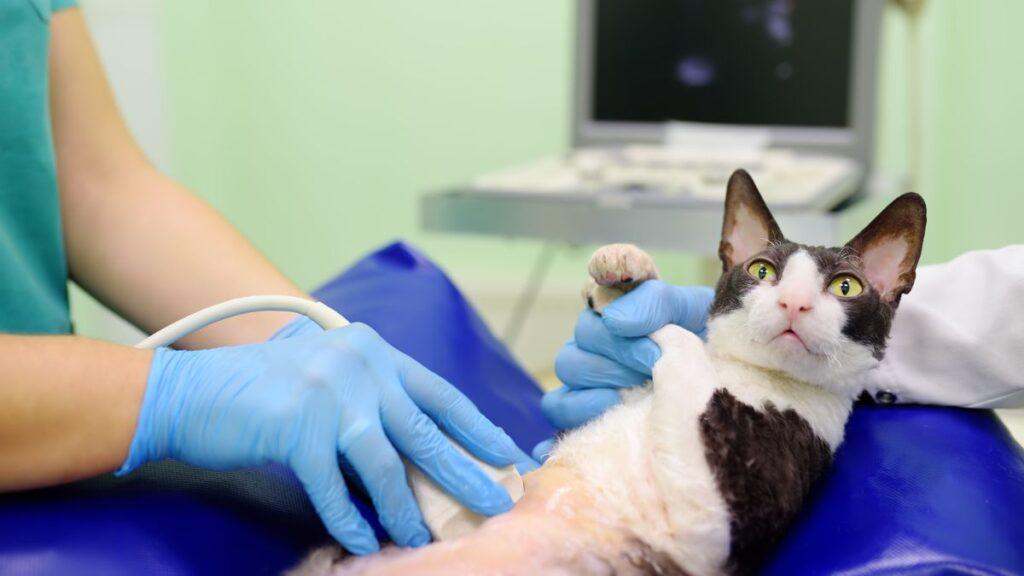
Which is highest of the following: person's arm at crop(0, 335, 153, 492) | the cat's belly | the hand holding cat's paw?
the hand holding cat's paw

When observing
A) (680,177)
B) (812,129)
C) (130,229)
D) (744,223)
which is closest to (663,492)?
(744,223)

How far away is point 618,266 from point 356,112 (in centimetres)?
221

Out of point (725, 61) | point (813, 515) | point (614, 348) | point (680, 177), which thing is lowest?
point (813, 515)

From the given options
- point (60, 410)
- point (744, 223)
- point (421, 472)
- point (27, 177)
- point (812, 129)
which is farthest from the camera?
point (812, 129)

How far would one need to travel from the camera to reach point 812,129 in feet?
7.20

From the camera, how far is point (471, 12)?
2902 millimetres

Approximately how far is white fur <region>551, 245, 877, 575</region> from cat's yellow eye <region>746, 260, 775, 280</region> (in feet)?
0.05

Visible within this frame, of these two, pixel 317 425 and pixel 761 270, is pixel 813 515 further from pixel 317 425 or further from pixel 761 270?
pixel 317 425

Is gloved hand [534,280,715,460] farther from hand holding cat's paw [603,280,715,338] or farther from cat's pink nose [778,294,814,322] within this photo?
cat's pink nose [778,294,814,322]

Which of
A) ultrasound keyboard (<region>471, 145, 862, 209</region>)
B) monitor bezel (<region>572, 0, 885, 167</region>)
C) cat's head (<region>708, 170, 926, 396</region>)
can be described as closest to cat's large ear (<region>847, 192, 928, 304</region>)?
cat's head (<region>708, 170, 926, 396</region>)

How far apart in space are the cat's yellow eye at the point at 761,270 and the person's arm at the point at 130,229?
0.56m

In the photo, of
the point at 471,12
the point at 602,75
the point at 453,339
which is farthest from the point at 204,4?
the point at 453,339

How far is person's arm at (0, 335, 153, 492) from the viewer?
30.4 inches

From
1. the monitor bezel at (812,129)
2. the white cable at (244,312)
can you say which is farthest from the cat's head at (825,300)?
the monitor bezel at (812,129)
